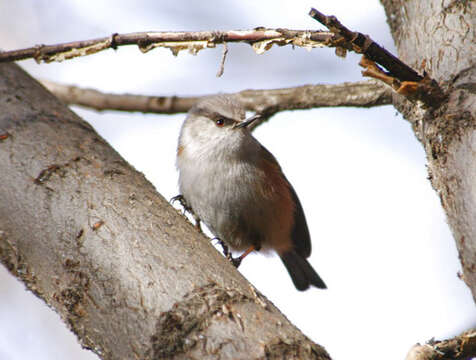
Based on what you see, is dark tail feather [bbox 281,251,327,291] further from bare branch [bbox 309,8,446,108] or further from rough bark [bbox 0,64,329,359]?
bare branch [bbox 309,8,446,108]

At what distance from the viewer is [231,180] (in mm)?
4562

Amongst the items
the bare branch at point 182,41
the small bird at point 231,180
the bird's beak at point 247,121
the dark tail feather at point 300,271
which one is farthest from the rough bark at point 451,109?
the dark tail feather at point 300,271

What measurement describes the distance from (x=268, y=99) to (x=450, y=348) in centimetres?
288

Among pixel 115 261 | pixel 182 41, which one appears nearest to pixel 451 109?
pixel 182 41

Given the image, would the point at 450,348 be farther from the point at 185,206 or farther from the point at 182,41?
the point at 185,206

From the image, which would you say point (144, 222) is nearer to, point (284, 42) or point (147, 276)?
point (147, 276)

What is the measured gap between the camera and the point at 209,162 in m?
4.58

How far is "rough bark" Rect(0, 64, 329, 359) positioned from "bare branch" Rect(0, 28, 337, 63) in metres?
0.37

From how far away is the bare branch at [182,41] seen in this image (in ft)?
8.32

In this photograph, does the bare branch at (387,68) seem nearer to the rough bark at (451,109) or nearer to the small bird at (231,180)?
the rough bark at (451,109)

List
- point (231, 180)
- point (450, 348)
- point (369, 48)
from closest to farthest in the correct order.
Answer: point (450, 348)
point (369, 48)
point (231, 180)

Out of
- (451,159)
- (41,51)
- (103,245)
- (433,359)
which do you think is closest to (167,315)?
(103,245)

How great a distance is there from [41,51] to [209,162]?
1.82m

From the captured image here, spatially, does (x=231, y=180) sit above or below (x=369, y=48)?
above
